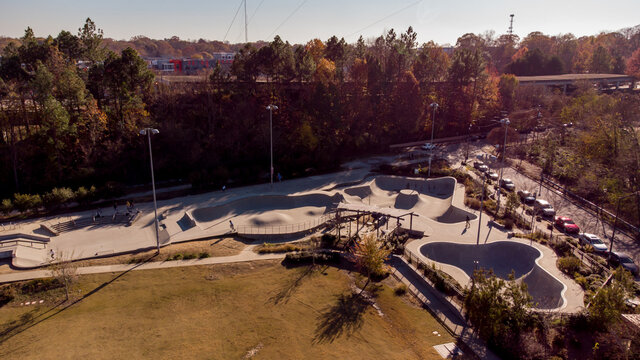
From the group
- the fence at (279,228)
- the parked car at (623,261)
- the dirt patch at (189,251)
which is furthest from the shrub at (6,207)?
the parked car at (623,261)

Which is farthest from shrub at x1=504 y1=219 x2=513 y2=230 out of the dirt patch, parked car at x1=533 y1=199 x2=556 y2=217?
the dirt patch

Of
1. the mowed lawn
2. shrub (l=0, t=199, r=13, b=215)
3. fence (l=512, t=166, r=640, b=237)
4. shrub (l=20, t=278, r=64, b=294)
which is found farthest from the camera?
shrub (l=0, t=199, r=13, b=215)

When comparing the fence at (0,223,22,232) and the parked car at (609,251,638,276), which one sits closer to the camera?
the parked car at (609,251,638,276)

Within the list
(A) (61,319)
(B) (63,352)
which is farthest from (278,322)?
(A) (61,319)

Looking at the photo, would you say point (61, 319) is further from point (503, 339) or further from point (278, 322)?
point (503, 339)

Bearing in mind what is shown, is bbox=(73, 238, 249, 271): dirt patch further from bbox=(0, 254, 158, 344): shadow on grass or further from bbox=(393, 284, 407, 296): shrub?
bbox=(393, 284, 407, 296): shrub

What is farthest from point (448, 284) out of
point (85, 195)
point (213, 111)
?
point (213, 111)

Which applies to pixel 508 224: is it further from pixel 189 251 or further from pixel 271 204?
pixel 189 251

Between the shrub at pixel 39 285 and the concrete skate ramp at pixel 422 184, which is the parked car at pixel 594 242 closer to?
the concrete skate ramp at pixel 422 184
